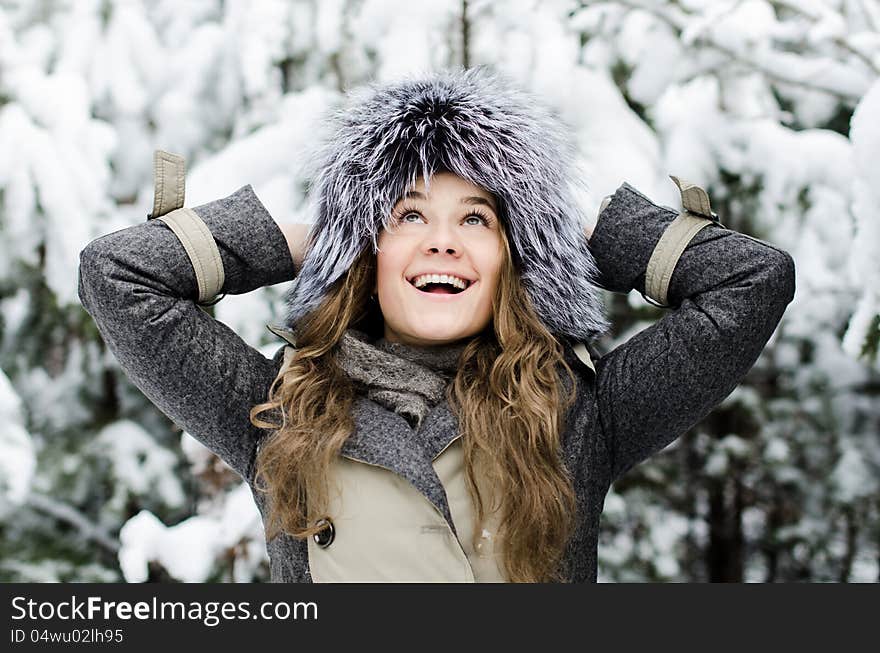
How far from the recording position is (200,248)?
1624mm

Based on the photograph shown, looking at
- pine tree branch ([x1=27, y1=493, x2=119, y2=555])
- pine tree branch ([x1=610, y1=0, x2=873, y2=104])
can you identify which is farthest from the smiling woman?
pine tree branch ([x1=27, y1=493, x2=119, y2=555])

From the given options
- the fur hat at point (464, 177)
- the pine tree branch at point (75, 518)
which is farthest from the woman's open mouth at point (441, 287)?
the pine tree branch at point (75, 518)

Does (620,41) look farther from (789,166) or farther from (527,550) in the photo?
(527,550)

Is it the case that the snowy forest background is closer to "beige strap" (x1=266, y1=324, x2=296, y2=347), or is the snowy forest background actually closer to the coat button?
"beige strap" (x1=266, y1=324, x2=296, y2=347)

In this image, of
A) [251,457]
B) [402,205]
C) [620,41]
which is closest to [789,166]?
[620,41]

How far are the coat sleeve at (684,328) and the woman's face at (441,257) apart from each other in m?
0.26

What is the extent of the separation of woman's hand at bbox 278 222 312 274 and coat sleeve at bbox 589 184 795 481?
1.95 feet

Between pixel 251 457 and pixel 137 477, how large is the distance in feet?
6.04

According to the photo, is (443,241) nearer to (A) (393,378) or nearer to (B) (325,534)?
(A) (393,378)

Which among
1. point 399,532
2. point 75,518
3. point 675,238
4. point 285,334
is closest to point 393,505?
point 399,532

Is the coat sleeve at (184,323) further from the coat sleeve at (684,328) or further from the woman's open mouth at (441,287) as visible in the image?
the coat sleeve at (684,328)

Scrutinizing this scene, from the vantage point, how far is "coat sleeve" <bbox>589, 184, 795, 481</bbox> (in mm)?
1562

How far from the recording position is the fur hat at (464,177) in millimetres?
1645

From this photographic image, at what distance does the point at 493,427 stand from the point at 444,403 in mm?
111
